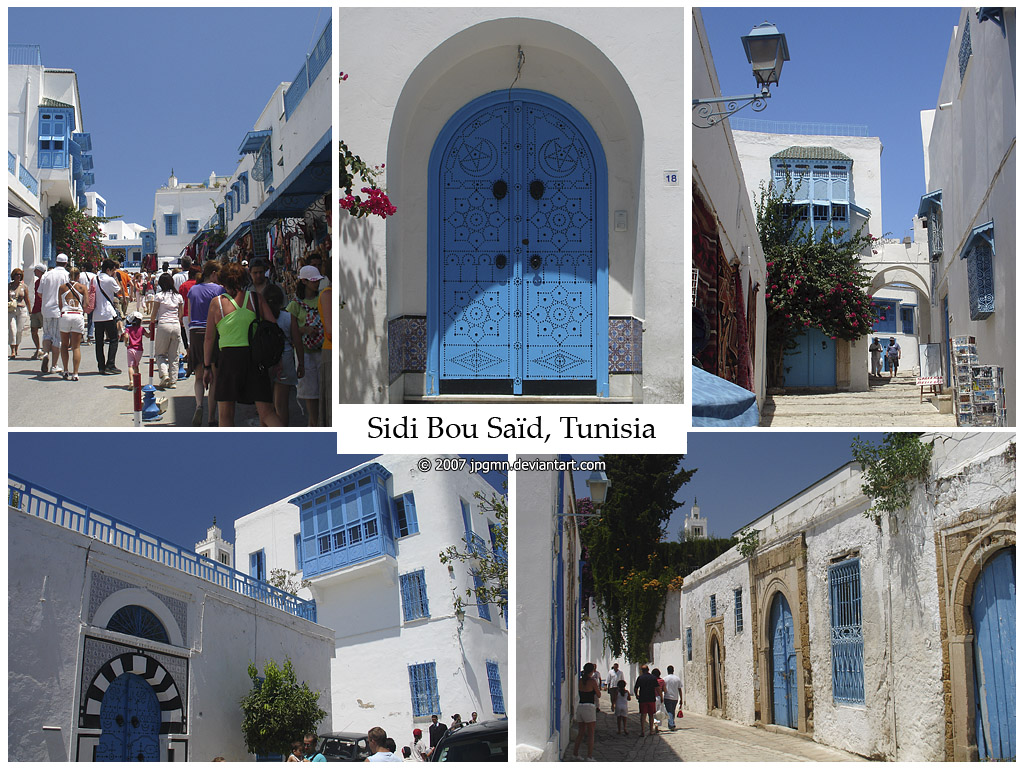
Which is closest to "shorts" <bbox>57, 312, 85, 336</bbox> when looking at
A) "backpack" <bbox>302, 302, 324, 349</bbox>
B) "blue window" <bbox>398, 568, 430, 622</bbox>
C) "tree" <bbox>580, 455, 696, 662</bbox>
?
"backpack" <bbox>302, 302, 324, 349</bbox>

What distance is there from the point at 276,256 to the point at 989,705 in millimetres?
10780

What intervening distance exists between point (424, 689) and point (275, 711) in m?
2.16

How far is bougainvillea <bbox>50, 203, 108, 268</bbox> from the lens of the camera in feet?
70.9

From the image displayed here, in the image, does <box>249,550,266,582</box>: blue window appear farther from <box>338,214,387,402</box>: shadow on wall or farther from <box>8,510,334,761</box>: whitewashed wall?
<box>338,214,387,402</box>: shadow on wall

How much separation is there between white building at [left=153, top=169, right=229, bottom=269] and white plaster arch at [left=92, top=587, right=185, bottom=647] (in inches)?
565

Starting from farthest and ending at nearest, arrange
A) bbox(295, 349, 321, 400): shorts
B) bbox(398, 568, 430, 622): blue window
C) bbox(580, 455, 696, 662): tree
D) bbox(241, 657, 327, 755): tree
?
bbox(398, 568, 430, 622): blue window
bbox(241, 657, 327, 755): tree
bbox(580, 455, 696, 662): tree
bbox(295, 349, 321, 400): shorts

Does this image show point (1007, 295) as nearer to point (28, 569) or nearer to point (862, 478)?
point (862, 478)

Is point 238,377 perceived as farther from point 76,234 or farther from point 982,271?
point 76,234

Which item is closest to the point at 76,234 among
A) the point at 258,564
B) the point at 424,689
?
the point at 258,564

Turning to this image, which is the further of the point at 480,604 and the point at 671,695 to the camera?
the point at 671,695

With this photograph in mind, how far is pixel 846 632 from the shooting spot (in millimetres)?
7996

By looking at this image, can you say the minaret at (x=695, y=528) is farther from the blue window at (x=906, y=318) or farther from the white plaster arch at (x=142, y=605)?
the blue window at (x=906, y=318)

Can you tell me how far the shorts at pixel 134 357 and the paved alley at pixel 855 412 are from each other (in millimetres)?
7221

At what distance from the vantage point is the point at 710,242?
8.35 metres
